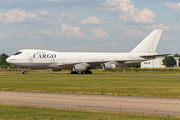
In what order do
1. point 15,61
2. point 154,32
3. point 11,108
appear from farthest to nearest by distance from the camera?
point 154,32 < point 15,61 < point 11,108

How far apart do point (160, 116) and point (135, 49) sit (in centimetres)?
5861

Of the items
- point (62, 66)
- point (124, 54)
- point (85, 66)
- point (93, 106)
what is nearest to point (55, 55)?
point (62, 66)

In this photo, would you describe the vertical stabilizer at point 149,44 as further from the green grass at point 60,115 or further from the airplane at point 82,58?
the green grass at point 60,115

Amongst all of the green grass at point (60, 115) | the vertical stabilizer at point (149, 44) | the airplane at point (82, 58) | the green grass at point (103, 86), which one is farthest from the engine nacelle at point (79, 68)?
the green grass at point (60, 115)

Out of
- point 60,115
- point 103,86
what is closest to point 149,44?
point 103,86

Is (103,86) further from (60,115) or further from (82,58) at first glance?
(82,58)

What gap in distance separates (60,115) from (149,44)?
59993mm

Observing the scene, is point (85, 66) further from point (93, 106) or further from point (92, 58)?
point (93, 106)

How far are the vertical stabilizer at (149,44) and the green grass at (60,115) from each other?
189 ft

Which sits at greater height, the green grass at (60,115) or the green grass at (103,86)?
the green grass at (103,86)

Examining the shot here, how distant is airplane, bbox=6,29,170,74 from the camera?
61.8 meters

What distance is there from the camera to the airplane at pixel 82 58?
61.8m

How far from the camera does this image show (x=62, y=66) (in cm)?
6362

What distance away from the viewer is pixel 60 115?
14.1 m
